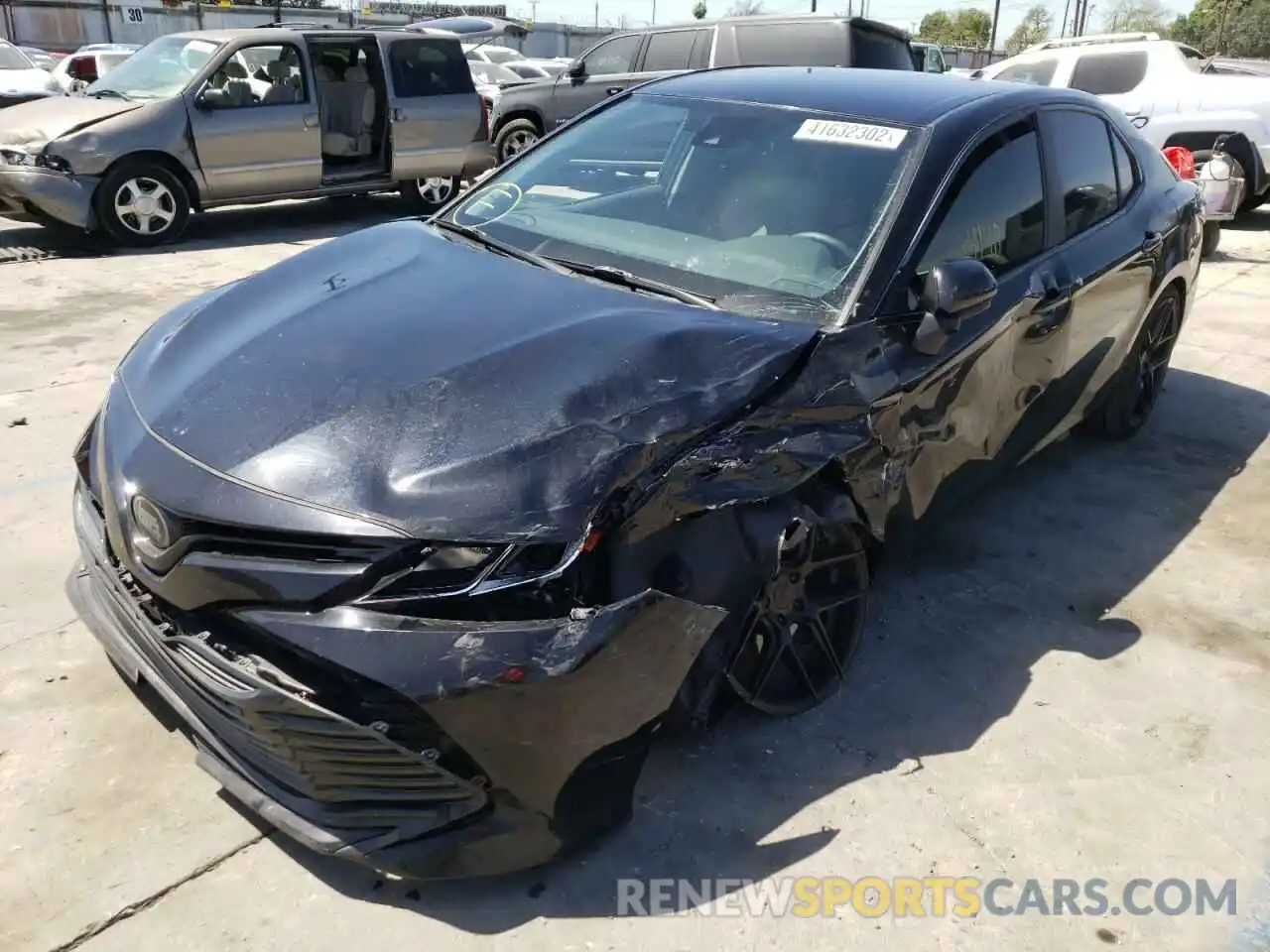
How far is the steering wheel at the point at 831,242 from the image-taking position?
297 centimetres

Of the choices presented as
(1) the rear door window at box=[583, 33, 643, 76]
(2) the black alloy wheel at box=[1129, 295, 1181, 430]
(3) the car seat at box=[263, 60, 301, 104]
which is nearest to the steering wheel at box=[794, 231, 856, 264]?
(2) the black alloy wheel at box=[1129, 295, 1181, 430]

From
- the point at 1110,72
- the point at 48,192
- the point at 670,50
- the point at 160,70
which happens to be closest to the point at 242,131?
the point at 160,70

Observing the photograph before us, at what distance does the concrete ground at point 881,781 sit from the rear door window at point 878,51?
7060mm

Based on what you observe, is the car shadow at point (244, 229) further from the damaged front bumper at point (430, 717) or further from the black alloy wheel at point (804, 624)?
the black alloy wheel at point (804, 624)

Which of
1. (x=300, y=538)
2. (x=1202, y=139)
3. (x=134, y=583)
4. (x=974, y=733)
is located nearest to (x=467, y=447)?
(x=300, y=538)

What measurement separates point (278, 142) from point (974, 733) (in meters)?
8.00

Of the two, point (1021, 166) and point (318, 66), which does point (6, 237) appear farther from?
point (1021, 166)

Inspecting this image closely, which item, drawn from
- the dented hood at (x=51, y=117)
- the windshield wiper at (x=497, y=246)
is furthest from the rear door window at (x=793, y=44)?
the windshield wiper at (x=497, y=246)

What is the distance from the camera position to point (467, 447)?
2.20 m

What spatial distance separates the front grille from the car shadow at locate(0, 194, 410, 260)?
7.04m

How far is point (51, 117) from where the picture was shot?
8023mm

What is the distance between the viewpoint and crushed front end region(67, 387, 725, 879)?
2.00 m

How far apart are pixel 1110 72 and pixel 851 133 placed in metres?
9.49

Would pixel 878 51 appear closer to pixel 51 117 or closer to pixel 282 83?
pixel 282 83
